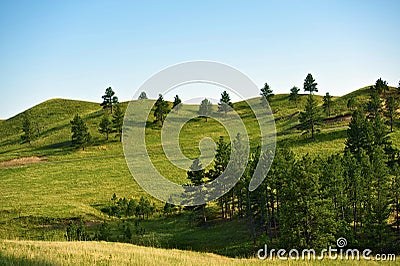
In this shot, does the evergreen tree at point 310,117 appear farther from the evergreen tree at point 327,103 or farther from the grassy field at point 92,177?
the evergreen tree at point 327,103

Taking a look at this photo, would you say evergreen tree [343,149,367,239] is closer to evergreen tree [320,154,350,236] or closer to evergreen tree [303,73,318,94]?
evergreen tree [320,154,350,236]

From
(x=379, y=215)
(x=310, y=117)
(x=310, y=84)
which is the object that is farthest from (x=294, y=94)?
(x=379, y=215)

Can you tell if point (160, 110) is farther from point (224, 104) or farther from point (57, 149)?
point (57, 149)

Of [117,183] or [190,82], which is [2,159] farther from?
[190,82]

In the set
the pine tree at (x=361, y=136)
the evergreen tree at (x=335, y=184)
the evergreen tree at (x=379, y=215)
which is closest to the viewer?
the evergreen tree at (x=379, y=215)

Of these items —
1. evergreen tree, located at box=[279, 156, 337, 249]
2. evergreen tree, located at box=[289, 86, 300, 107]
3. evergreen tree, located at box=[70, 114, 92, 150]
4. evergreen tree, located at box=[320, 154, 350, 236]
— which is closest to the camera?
evergreen tree, located at box=[279, 156, 337, 249]

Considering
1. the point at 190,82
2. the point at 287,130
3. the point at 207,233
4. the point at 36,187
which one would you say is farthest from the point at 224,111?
the point at 190,82

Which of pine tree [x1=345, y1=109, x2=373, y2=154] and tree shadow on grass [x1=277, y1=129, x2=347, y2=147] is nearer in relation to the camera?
pine tree [x1=345, y1=109, x2=373, y2=154]

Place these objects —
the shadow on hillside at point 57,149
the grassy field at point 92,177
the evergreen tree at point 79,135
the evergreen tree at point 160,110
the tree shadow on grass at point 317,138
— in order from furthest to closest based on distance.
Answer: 1. the evergreen tree at point 160,110
2. the evergreen tree at point 79,135
3. the shadow on hillside at point 57,149
4. the tree shadow on grass at point 317,138
5. the grassy field at point 92,177

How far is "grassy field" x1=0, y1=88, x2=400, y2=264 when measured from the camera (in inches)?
1700

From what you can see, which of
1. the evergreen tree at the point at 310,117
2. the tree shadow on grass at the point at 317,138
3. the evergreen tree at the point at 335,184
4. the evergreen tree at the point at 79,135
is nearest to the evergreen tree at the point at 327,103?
the evergreen tree at the point at 310,117

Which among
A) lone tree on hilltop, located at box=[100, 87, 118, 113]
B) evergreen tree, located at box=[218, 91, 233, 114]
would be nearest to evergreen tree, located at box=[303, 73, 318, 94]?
evergreen tree, located at box=[218, 91, 233, 114]

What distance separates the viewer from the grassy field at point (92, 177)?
43.2 meters

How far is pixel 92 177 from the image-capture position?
245 feet
